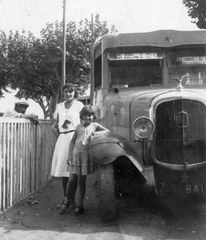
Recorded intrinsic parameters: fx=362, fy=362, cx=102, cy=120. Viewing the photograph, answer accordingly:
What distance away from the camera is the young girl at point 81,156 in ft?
16.1

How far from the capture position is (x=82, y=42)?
1051 inches

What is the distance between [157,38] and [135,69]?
0.58 metres

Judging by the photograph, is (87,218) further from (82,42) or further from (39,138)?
(82,42)

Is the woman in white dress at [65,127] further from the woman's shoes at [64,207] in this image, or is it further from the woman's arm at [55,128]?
the woman's shoes at [64,207]

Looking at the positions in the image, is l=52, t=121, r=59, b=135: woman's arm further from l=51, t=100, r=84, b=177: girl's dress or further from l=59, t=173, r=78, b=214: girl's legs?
l=59, t=173, r=78, b=214: girl's legs

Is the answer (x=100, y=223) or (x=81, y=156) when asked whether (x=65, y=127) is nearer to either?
(x=81, y=156)

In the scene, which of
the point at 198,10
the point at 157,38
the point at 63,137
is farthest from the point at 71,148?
Answer: the point at 198,10

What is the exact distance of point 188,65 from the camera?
18.1ft

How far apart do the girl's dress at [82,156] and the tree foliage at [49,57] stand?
20792 mm

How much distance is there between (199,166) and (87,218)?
63.1 inches

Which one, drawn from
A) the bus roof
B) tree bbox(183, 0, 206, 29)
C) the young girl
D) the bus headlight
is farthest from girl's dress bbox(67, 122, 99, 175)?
tree bbox(183, 0, 206, 29)

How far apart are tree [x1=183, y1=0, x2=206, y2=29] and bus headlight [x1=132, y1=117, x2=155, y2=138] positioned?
13.2 meters

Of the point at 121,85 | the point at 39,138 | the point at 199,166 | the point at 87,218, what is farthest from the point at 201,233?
the point at 39,138

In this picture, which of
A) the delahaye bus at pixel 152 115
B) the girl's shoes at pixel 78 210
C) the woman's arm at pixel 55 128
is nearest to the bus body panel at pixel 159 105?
the delahaye bus at pixel 152 115
